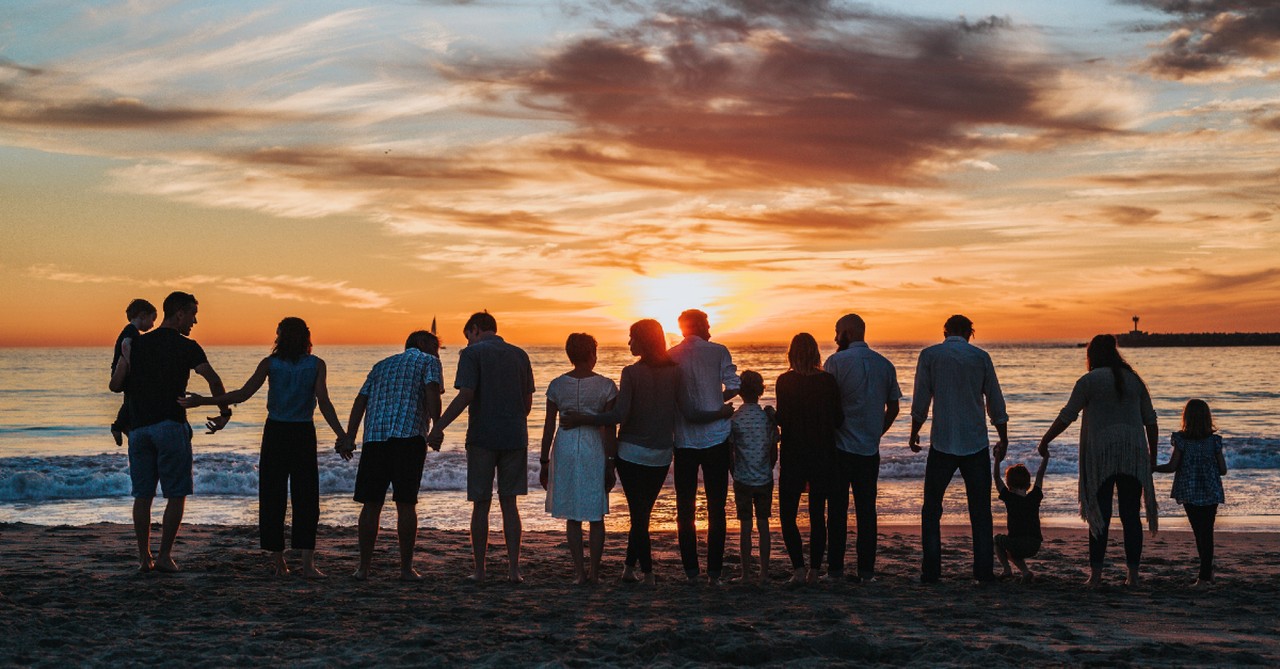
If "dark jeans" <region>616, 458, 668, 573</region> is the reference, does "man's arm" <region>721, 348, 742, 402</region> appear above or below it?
above

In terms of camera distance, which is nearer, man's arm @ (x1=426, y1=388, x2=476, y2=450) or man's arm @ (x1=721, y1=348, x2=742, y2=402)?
man's arm @ (x1=426, y1=388, x2=476, y2=450)

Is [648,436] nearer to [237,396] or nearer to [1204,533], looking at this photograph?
[237,396]

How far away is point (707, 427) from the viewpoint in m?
7.17

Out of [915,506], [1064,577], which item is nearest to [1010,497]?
[1064,577]

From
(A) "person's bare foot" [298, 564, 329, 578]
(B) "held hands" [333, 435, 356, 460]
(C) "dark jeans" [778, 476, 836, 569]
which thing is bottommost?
(A) "person's bare foot" [298, 564, 329, 578]

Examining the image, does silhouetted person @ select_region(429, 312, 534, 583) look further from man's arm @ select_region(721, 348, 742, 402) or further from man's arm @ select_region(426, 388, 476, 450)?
man's arm @ select_region(721, 348, 742, 402)

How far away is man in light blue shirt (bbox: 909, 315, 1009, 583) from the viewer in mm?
7301

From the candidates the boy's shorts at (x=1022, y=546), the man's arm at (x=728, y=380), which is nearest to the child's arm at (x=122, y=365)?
the man's arm at (x=728, y=380)

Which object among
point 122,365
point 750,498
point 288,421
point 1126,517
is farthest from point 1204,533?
point 122,365

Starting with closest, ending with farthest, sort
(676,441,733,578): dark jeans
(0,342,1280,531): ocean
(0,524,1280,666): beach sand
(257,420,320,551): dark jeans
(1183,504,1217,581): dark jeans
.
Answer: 1. (0,524,1280,666): beach sand
2. (257,420,320,551): dark jeans
3. (676,441,733,578): dark jeans
4. (1183,504,1217,581): dark jeans
5. (0,342,1280,531): ocean

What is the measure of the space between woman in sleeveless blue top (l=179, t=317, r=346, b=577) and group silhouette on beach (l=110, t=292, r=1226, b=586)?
0.01 metres

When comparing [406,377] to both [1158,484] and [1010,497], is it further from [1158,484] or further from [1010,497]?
[1158,484]

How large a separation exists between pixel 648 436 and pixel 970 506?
249 cm

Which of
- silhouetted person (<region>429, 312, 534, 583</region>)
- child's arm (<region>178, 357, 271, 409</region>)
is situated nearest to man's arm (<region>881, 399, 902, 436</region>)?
silhouetted person (<region>429, 312, 534, 583</region>)
